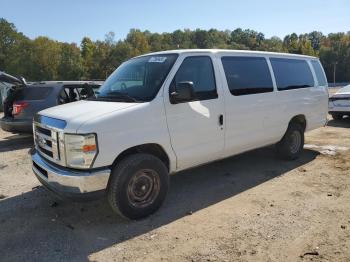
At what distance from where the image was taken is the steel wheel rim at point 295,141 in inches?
299

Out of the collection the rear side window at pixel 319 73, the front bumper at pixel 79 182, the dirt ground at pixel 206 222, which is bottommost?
the dirt ground at pixel 206 222

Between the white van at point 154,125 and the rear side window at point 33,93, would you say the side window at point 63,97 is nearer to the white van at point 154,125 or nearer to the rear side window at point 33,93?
the rear side window at point 33,93

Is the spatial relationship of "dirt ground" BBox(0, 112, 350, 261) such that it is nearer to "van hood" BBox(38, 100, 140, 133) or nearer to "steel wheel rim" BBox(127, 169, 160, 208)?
"steel wheel rim" BBox(127, 169, 160, 208)

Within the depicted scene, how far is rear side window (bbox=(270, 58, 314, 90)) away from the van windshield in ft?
8.28

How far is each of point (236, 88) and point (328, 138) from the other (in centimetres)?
524

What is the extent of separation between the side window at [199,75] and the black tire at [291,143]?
8.34ft

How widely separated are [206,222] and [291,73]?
3908 mm

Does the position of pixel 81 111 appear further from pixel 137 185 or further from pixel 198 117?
pixel 198 117

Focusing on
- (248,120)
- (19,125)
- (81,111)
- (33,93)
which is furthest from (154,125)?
(33,93)

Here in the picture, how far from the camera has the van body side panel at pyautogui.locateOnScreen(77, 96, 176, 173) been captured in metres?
4.34

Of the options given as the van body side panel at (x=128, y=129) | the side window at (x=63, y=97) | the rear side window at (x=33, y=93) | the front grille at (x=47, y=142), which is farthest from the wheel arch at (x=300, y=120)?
the rear side window at (x=33, y=93)

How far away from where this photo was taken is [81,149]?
428cm

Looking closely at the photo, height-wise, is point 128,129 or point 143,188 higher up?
point 128,129

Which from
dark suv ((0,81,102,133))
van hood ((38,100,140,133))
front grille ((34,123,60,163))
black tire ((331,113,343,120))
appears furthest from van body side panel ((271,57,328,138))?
black tire ((331,113,343,120))
